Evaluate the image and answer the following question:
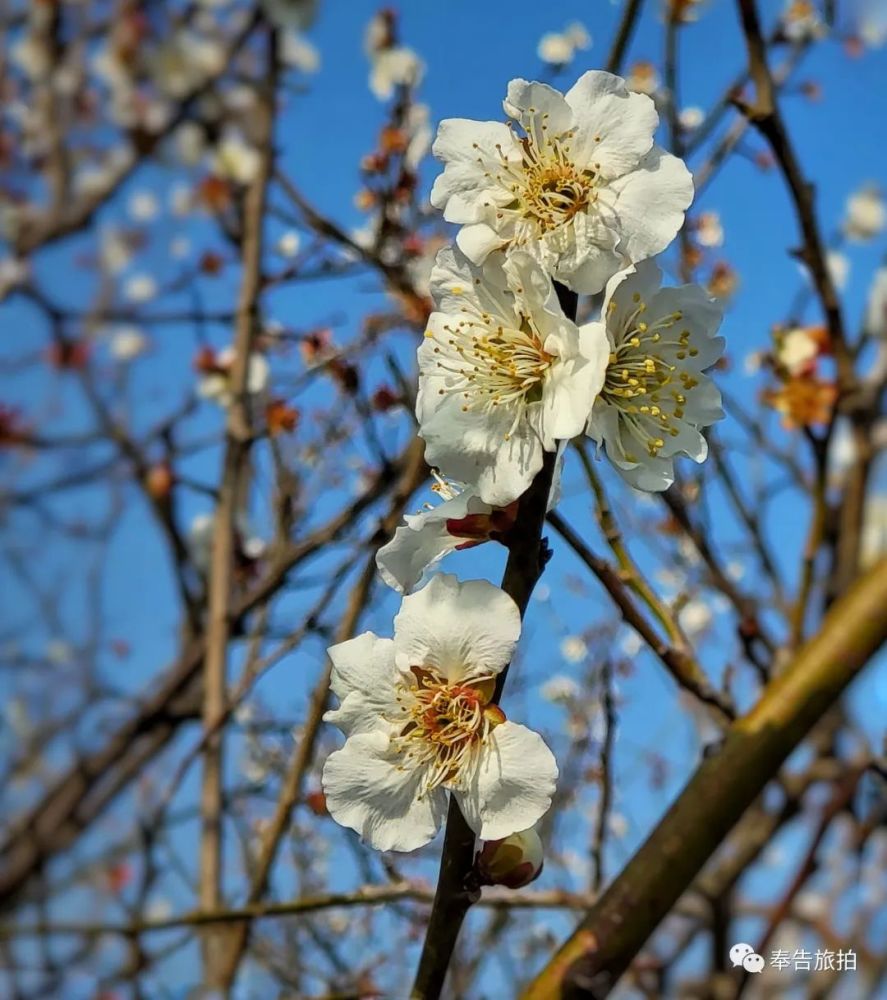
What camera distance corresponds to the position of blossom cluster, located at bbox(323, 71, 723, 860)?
633 mm

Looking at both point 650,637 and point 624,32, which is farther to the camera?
point 624,32

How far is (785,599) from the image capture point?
6.35ft

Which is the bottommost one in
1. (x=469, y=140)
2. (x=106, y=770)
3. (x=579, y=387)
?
(x=579, y=387)

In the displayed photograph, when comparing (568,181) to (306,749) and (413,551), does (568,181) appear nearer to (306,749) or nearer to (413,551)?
(413,551)

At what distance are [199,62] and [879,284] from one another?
290cm

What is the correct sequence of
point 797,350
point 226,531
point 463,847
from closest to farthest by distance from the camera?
point 463,847, point 797,350, point 226,531

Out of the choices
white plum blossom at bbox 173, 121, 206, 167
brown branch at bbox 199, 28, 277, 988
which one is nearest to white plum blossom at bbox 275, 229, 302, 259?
brown branch at bbox 199, 28, 277, 988

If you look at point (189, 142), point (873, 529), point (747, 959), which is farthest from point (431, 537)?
point (189, 142)

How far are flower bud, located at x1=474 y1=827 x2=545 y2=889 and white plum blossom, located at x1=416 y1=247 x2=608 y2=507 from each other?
0.73ft

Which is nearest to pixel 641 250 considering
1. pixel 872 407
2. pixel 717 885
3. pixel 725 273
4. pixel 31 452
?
pixel 872 407

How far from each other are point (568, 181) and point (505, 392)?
0.16 metres

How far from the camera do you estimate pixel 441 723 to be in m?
0.68

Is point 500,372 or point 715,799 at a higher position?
point 500,372

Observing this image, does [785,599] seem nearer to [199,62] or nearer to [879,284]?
[879,284]
